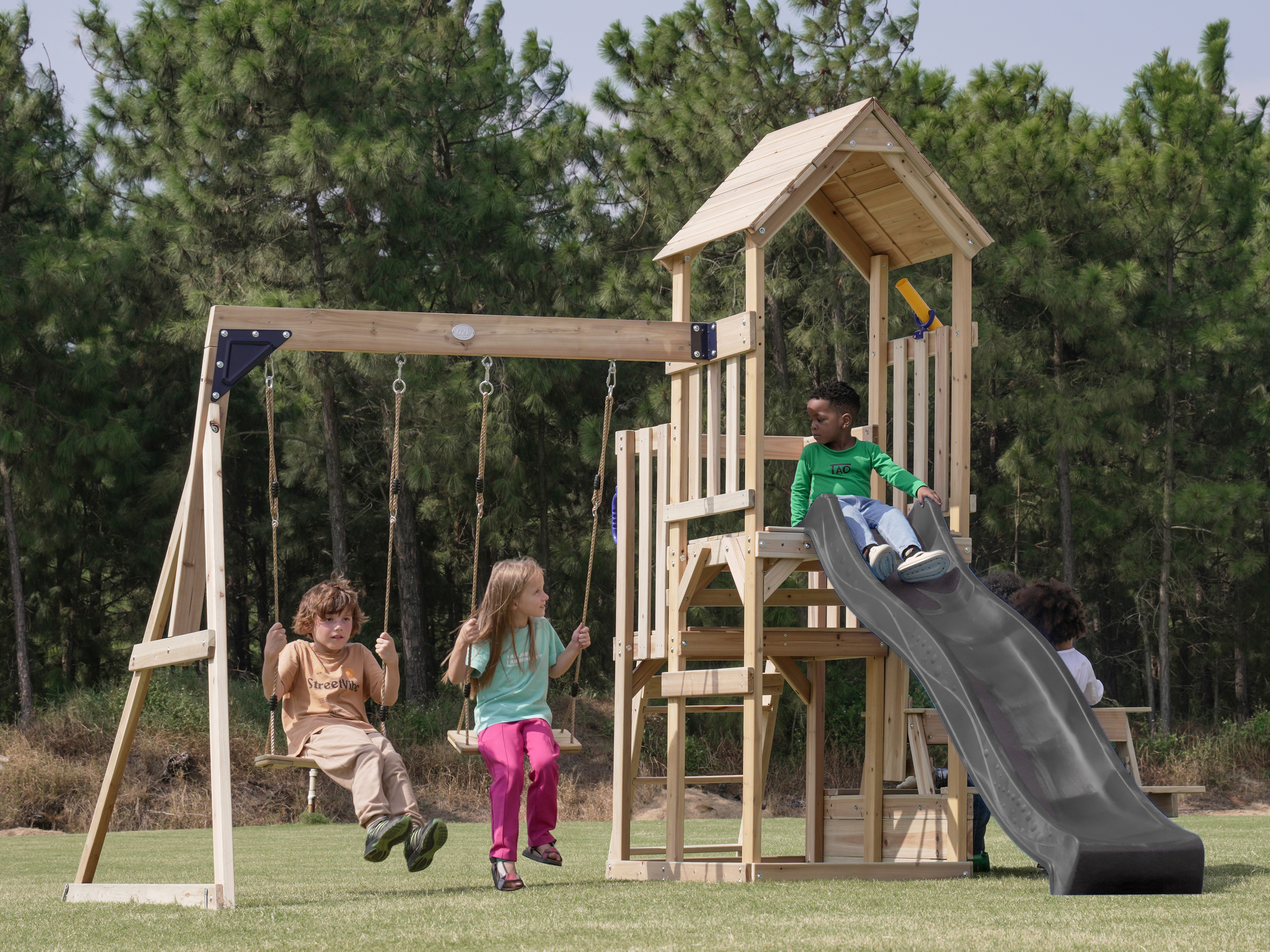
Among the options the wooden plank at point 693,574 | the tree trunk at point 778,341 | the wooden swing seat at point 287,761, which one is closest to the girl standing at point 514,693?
the wooden swing seat at point 287,761

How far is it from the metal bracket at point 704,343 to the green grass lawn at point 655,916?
268cm

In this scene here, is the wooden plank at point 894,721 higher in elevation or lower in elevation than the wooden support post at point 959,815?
higher

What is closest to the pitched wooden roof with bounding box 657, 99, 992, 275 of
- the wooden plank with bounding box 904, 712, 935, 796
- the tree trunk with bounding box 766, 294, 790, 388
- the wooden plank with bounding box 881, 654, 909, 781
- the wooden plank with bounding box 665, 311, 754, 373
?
the wooden plank with bounding box 665, 311, 754, 373

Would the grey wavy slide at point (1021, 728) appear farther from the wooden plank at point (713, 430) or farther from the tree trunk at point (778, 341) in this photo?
the tree trunk at point (778, 341)

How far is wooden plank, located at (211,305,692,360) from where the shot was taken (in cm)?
705

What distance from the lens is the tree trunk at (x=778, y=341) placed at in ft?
66.4

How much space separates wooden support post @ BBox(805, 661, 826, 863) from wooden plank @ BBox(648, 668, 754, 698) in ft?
3.06

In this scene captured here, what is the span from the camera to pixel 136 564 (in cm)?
2355

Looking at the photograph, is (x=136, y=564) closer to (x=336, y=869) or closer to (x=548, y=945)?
(x=336, y=869)

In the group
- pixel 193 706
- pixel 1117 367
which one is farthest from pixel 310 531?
pixel 1117 367

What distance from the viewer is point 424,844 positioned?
6.29m

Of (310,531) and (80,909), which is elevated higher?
(310,531)

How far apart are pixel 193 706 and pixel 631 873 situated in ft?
43.6

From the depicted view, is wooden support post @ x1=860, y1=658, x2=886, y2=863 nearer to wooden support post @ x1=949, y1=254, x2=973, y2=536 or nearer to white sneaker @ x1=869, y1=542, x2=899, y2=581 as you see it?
white sneaker @ x1=869, y1=542, x2=899, y2=581
